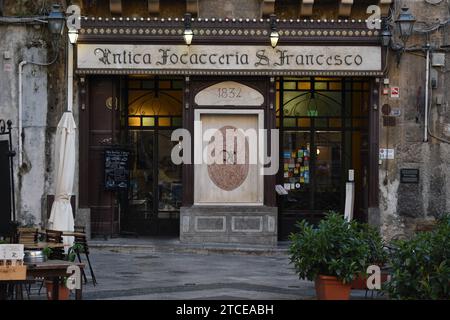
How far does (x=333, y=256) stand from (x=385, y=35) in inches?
354

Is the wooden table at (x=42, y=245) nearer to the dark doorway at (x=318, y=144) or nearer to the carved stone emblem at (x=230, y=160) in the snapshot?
the carved stone emblem at (x=230, y=160)

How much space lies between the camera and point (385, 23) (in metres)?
20.2

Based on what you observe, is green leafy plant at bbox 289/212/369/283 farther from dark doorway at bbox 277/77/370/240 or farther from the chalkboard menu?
dark doorway at bbox 277/77/370/240

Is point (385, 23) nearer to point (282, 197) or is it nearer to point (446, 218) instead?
point (282, 197)

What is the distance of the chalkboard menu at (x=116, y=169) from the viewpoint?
66.8ft

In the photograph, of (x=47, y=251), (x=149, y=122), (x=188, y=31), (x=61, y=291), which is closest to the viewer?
(x=61, y=291)

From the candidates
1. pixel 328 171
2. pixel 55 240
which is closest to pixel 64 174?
pixel 55 240

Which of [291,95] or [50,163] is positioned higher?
[291,95]

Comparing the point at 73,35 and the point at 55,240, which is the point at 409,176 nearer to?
the point at 73,35

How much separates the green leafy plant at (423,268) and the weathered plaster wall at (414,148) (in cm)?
914

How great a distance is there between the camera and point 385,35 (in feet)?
65.7
